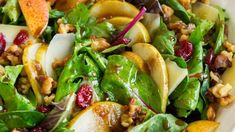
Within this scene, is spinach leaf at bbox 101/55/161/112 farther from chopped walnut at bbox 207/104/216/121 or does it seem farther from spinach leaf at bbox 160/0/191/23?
spinach leaf at bbox 160/0/191/23

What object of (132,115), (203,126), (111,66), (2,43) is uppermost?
(2,43)

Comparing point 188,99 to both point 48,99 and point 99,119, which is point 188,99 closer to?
point 99,119

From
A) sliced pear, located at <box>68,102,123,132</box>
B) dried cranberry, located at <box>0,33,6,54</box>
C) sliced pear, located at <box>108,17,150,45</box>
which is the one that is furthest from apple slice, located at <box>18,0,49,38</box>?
sliced pear, located at <box>68,102,123,132</box>

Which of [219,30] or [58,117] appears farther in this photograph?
[219,30]

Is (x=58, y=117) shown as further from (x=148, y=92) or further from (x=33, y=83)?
(x=148, y=92)

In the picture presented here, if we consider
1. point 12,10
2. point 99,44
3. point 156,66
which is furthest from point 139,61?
point 12,10

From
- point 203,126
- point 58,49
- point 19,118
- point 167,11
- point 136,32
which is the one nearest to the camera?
point 19,118

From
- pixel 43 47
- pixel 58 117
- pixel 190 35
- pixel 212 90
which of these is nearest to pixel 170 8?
pixel 190 35
